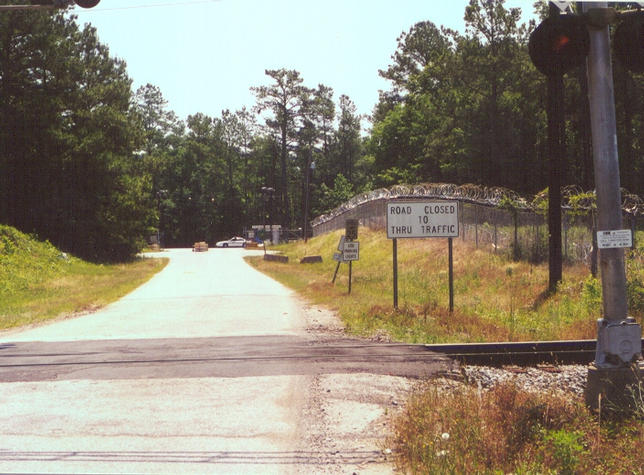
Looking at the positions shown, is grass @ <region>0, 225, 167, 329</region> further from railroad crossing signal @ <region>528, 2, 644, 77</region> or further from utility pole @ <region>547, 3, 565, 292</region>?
railroad crossing signal @ <region>528, 2, 644, 77</region>

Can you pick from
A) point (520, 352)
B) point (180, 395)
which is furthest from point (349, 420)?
point (520, 352)

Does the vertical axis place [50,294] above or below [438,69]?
below

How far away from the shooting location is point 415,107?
82.4 m

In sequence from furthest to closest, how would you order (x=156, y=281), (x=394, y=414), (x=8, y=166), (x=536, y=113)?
1. (x=536, y=113)
2. (x=8, y=166)
3. (x=156, y=281)
4. (x=394, y=414)

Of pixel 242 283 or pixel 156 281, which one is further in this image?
pixel 156 281

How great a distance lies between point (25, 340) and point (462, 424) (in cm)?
1008

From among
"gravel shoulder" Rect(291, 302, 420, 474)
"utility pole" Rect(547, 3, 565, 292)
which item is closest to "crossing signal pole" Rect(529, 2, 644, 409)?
"gravel shoulder" Rect(291, 302, 420, 474)

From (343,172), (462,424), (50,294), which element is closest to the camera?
(462,424)

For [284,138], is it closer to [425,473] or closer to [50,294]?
[50,294]

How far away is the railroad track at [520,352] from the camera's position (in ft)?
33.3

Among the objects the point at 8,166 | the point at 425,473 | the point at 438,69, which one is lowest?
the point at 425,473

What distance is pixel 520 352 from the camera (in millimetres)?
10344

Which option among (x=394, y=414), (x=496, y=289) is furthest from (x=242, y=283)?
(x=394, y=414)

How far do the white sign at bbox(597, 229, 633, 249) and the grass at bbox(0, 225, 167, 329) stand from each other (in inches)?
560
